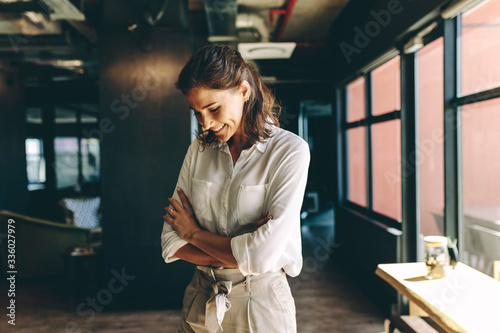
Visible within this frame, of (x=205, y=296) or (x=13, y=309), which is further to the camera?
(x=13, y=309)

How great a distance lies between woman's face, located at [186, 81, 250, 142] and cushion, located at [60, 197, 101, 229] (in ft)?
19.2

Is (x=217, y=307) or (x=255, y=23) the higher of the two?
(x=255, y=23)

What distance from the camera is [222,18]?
4.08 meters

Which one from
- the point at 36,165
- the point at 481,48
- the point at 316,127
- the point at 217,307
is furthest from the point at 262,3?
the point at 316,127

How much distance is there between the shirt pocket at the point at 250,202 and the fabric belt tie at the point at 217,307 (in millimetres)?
210

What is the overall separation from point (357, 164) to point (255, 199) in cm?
426

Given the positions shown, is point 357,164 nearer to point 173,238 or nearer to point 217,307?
point 173,238

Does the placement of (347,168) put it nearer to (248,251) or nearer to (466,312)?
(466,312)

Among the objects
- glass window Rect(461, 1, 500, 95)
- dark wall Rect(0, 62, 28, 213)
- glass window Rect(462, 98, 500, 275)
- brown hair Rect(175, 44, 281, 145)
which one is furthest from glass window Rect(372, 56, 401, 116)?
dark wall Rect(0, 62, 28, 213)

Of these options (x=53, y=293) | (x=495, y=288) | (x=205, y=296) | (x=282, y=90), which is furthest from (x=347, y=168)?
(x=205, y=296)

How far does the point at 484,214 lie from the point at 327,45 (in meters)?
4.08

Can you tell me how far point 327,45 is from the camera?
5863 millimetres

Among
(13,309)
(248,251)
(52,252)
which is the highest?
(248,251)

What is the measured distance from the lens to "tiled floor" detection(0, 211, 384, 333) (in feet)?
11.3
